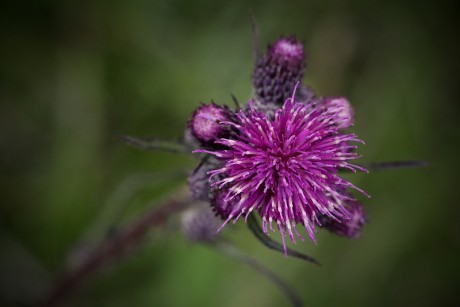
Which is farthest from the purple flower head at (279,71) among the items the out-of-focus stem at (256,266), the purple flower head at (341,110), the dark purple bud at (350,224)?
the out-of-focus stem at (256,266)

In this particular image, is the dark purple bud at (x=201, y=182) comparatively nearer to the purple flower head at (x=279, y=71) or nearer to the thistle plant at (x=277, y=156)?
the thistle plant at (x=277, y=156)

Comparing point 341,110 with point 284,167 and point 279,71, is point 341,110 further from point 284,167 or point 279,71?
point 284,167

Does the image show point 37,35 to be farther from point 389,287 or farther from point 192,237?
point 389,287

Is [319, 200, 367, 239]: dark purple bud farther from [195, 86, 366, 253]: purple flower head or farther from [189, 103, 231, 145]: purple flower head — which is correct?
[189, 103, 231, 145]: purple flower head

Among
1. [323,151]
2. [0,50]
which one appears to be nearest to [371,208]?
[323,151]

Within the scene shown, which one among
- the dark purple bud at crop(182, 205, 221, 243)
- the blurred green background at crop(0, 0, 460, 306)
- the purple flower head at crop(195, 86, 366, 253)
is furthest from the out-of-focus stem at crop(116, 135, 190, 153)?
the blurred green background at crop(0, 0, 460, 306)
